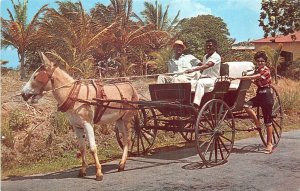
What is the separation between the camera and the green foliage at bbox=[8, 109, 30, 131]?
9.28 meters

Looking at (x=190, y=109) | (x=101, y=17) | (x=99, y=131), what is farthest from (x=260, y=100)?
(x=101, y=17)

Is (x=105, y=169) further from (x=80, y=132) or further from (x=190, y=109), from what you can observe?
(x=190, y=109)

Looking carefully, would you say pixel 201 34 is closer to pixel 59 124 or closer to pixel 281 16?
pixel 281 16

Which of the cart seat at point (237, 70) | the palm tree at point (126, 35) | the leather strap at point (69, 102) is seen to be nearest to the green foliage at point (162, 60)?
the palm tree at point (126, 35)

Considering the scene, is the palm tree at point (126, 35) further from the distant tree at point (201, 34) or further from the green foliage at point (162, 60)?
the distant tree at point (201, 34)

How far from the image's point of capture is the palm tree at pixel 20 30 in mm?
17094

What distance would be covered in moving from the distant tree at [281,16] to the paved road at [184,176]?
18.3 metres

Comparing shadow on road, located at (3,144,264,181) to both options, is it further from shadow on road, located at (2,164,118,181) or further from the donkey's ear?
the donkey's ear

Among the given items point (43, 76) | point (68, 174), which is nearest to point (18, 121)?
point (68, 174)

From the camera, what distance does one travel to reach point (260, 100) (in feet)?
30.1

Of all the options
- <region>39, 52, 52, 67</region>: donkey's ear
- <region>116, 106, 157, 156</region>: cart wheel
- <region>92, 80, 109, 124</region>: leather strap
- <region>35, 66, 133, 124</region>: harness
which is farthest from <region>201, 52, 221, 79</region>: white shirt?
<region>39, 52, 52, 67</region>: donkey's ear

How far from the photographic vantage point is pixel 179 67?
28.3ft

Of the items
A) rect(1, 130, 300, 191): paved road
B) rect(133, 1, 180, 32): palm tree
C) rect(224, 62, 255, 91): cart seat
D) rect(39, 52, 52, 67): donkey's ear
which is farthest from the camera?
rect(133, 1, 180, 32): palm tree

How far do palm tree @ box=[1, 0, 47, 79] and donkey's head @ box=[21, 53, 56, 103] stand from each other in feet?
35.8
